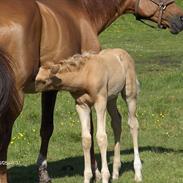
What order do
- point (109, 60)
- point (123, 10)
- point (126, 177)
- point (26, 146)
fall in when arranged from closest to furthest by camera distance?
point (109, 60) → point (126, 177) → point (123, 10) → point (26, 146)

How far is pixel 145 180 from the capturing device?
8266 mm

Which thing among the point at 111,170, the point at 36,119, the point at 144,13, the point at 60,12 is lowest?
the point at 36,119

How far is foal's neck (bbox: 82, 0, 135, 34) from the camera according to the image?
896cm

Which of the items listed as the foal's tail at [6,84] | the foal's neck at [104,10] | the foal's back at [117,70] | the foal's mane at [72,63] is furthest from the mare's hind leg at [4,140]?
the foal's neck at [104,10]

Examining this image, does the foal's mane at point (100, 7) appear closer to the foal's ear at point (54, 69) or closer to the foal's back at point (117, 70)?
the foal's back at point (117, 70)

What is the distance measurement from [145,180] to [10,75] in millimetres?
2457

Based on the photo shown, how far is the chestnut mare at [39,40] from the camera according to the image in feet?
23.0

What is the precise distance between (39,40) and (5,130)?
1078 mm

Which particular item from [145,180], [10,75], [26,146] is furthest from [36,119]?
[10,75]

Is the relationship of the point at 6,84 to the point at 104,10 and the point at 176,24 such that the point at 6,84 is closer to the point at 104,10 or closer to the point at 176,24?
the point at 104,10

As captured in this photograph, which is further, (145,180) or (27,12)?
(145,180)

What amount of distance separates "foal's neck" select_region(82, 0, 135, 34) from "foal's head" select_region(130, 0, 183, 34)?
0.13 m

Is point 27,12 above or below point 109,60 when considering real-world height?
above

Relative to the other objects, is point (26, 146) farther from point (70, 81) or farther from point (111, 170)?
point (70, 81)
